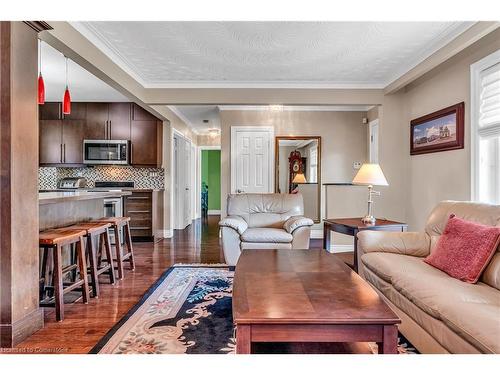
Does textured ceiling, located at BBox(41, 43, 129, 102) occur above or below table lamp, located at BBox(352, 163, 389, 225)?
above

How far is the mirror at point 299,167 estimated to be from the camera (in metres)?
6.27

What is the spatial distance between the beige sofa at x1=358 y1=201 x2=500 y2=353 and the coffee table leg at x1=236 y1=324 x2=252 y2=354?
0.93 meters

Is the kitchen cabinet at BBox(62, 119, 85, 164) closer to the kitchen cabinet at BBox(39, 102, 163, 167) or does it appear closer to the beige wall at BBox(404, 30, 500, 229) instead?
the kitchen cabinet at BBox(39, 102, 163, 167)

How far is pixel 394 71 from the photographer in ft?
13.9

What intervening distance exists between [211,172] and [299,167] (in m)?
5.38

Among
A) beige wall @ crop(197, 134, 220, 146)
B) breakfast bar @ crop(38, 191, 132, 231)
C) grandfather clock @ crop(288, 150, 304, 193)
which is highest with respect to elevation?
beige wall @ crop(197, 134, 220, 146)

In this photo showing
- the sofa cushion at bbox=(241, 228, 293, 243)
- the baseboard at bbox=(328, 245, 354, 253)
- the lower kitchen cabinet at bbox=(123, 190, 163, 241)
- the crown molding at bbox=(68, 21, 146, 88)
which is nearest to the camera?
the crown molding at bbox=(68, 21, 146, 88)

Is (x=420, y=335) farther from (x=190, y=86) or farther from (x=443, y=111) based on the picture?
(x=190, y=86)

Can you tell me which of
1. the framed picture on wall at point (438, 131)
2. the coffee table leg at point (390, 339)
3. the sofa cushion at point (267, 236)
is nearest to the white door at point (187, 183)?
the sofa cushion at point (267, 236)

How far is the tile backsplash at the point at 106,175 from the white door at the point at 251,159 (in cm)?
146

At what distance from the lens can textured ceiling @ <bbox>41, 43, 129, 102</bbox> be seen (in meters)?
3.88

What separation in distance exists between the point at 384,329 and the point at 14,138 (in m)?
2.41

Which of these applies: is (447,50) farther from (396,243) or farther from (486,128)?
(396,243)

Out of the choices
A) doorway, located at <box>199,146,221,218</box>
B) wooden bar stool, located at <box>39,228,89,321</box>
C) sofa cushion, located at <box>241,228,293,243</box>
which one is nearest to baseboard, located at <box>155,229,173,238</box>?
sofa cushion, located at <box>241,228,293,243</box>
